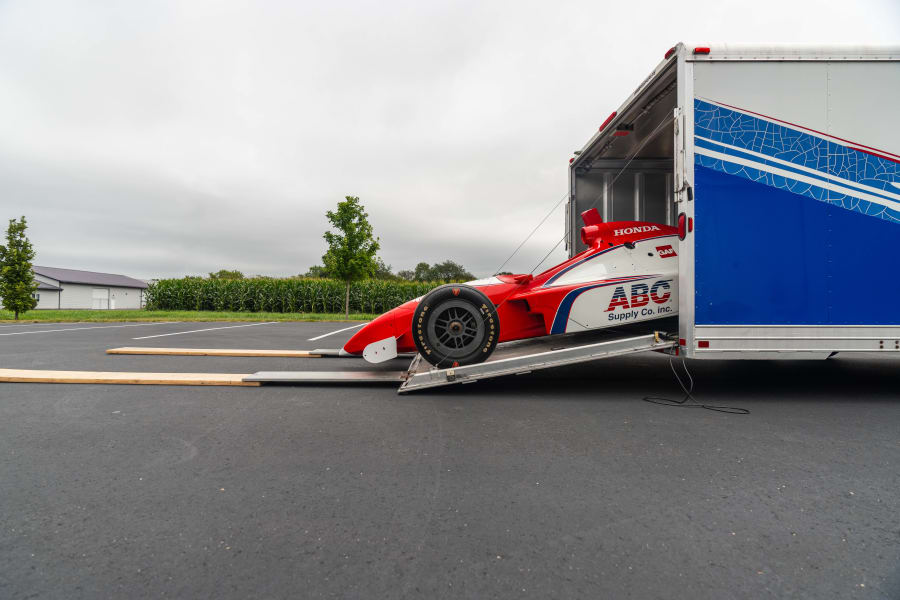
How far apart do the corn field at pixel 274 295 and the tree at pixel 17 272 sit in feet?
21.8

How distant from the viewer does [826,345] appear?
11.3 feet

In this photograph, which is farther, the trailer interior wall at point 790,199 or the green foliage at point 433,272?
the green foliage at point 433,272

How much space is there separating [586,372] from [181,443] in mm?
4454

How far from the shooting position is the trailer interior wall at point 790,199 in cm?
343

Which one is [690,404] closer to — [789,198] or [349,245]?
[789,198]

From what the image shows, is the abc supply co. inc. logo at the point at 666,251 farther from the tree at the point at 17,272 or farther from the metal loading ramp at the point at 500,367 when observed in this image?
the tree at the point at 17,272

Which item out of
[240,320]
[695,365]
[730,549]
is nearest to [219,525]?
[730,549]

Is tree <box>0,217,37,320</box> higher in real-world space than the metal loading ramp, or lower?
higher

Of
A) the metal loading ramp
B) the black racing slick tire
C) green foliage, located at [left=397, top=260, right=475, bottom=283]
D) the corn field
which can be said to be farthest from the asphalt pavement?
green foliage, located at [left=397, top=260, right=475, bottom=283]

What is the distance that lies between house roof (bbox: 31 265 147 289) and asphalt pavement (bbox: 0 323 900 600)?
2807 inches

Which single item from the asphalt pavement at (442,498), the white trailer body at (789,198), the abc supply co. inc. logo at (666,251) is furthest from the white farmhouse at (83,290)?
the white trailer body at (789,198)

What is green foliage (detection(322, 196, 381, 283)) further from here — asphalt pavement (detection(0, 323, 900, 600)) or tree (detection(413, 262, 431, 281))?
tree (detection(413, 262, 431, 281))

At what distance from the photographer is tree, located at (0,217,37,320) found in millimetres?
15445

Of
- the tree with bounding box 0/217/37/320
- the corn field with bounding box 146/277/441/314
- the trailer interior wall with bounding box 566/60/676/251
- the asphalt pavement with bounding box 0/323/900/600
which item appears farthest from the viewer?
the corn field with bounding box 146/277/441/314
